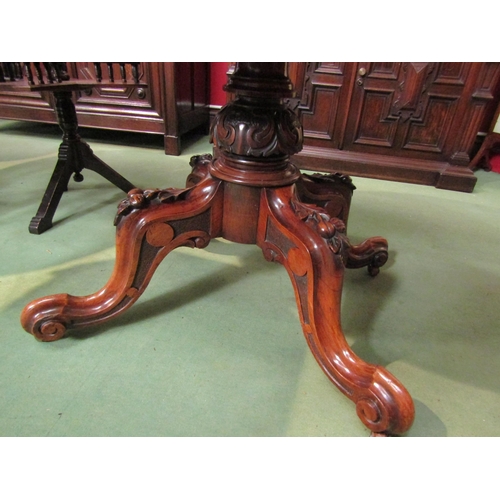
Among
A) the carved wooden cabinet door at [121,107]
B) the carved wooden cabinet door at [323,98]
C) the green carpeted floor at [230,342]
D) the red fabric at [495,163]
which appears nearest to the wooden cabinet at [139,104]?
the carved wooden cabinet door at [121,107]

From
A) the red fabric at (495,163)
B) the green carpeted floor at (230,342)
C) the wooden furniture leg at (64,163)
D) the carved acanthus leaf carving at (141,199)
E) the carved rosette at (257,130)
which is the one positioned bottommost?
the green carpeted floor at (230,342)

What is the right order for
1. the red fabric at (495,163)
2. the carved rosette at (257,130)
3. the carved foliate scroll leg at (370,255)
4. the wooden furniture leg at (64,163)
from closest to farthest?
the carved rosette at (257,130)
the carved foliate scroll leg at (370,255)
the wooden furniture leg at (64,163)
the red fabric at (495,163)

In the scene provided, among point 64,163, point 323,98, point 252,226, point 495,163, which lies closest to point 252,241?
point 252,226

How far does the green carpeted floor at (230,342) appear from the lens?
1.95 feet

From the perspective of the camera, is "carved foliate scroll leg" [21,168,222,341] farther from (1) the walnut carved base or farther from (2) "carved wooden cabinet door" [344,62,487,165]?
(2) "carved wooden cabinet door" [344,62,487,165]

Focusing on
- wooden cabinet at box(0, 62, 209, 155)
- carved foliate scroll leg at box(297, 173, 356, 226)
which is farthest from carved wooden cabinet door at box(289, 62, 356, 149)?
carved foliate scroll leg at box(297, 173, 356, 226)

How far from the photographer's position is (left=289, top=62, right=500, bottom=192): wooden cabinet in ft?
5.32

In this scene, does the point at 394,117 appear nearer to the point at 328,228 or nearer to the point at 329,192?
the point at 329,192

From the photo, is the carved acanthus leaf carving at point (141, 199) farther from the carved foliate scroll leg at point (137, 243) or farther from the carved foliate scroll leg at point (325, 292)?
the carved foliate scroll leg at point (325, 292)

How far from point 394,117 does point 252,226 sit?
1328mm

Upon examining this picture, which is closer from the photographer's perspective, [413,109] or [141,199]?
[141,199]

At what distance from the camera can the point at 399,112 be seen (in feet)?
5.61

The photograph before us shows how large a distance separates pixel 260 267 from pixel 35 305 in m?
0.54

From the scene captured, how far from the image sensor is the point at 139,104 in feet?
6.20
